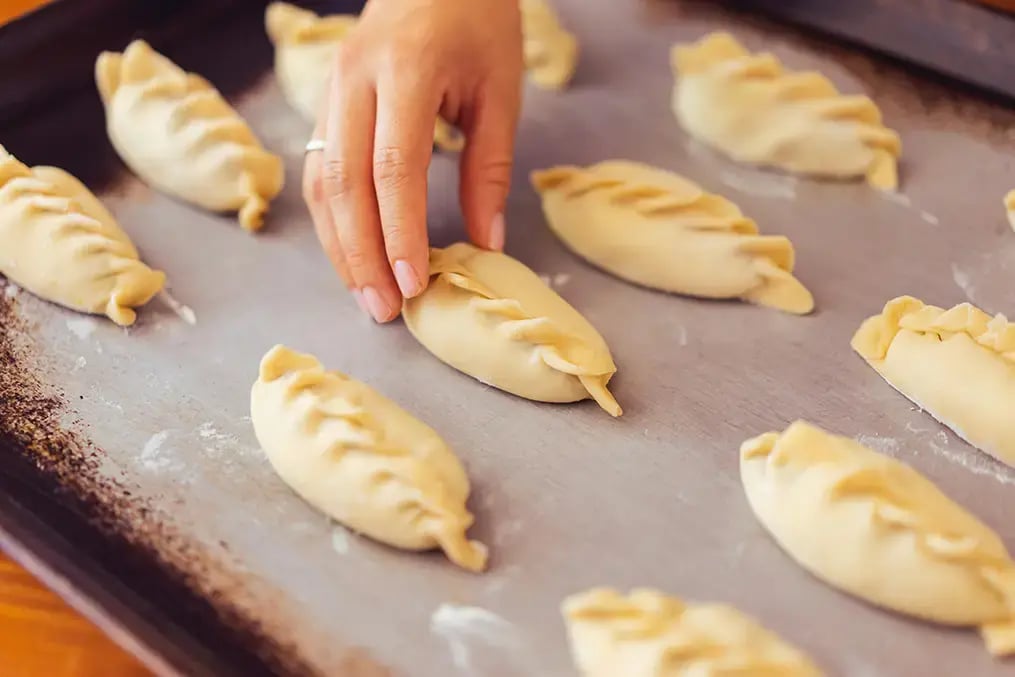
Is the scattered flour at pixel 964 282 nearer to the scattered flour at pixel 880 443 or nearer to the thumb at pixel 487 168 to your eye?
the scattered flour at pixel 880 443

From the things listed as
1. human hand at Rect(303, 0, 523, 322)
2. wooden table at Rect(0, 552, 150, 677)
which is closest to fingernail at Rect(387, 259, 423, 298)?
human hand at Rect(303, 0, 523, 322)

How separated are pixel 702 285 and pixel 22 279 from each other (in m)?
1.02

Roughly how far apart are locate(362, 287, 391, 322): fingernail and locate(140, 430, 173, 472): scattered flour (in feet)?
1.09

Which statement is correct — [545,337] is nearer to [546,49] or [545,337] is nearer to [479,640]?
[479,640]

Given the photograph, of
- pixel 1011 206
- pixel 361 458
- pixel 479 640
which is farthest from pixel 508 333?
pixel 1011 206

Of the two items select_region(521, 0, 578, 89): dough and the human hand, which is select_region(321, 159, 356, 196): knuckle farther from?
select_region(521, 0, 578, 89): dough

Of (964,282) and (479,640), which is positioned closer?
(479,640)

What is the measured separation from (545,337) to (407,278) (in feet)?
0.69

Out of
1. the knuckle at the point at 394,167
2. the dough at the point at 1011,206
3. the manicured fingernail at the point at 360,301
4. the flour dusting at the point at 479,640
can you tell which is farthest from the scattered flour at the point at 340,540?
the dough at the point at 1011,206

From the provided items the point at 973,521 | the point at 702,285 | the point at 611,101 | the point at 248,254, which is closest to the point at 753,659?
the point at 973,521

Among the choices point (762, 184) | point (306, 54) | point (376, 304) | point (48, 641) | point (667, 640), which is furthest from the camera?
point (306, 54)

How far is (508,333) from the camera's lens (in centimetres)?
132

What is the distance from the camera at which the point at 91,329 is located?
4.76 feet

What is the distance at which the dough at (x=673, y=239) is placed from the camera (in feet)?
4.80
